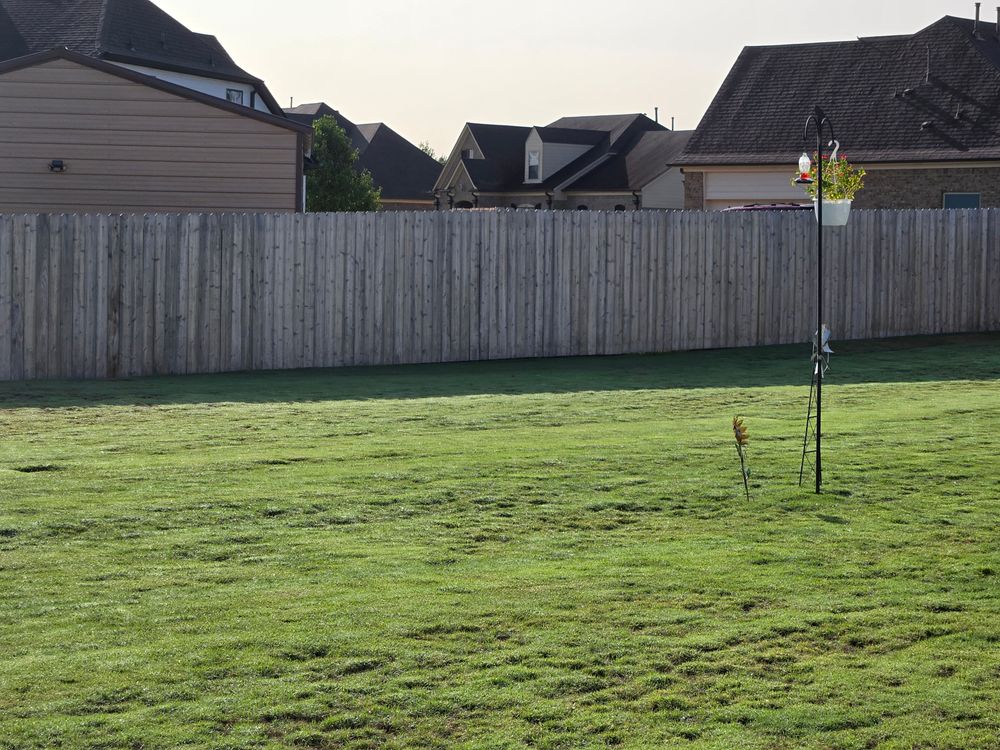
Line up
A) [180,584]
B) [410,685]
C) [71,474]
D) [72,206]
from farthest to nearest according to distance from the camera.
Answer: [72,206], [71,474], [180,584], [410,685]

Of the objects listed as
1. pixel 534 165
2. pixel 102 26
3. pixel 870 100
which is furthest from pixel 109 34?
pixel 534 165

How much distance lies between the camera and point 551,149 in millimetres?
54625

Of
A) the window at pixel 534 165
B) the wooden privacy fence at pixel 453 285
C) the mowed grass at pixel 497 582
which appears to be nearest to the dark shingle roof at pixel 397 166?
the window at pixel 534 165

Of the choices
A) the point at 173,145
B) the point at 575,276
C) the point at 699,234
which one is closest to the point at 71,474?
the point at 575,276

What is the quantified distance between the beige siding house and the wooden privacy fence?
5.46m

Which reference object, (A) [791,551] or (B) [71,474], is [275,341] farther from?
(A) [791,551]

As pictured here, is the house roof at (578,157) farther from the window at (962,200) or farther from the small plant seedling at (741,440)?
the small plant seedling at (741,440)

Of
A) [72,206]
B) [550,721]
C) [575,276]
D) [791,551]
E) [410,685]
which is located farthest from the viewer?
[72,206]

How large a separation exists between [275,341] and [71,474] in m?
7.80

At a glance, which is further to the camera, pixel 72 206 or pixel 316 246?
pixel 72 206

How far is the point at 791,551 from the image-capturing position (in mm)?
7711

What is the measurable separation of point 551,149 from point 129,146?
33463 mm

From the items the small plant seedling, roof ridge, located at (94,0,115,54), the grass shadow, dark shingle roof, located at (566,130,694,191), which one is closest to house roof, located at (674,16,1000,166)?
dark shingle roof, located at (566,130,694,191)

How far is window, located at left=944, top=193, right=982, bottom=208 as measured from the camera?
111 ft
